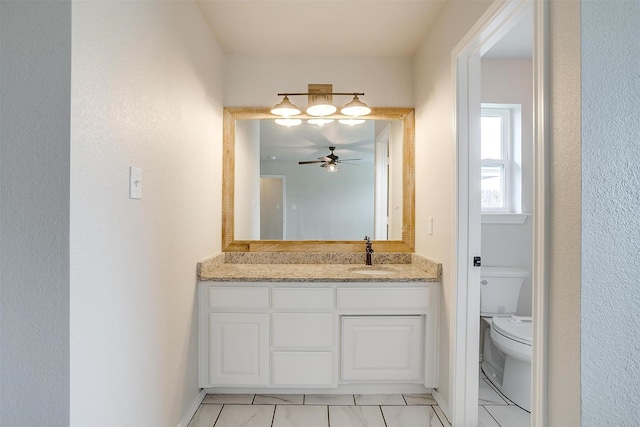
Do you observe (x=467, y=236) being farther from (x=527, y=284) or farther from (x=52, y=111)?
(x=52, y=111)

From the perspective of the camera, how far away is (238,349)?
208 cm

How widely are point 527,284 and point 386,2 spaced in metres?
2.19

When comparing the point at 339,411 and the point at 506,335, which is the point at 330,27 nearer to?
the point at 506,335

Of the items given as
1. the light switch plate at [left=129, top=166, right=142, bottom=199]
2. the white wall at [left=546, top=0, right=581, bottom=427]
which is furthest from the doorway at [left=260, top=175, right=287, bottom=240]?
the white wall at [left=546, top=0, right=581, bottom=427]

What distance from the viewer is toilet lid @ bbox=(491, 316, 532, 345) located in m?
1.98

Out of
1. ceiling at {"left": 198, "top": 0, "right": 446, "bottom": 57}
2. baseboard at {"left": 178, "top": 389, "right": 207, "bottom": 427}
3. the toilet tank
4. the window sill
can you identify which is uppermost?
ceiling at {"left": 198, "top": 0, "right": 446, "bottom": 57}

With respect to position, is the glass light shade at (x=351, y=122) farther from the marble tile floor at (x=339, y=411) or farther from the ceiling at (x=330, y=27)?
the marble tile floor at (x=339, y=411)

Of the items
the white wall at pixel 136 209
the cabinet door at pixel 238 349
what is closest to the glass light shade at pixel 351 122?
the white wall at pixel 136 209

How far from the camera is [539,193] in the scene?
1077 mm

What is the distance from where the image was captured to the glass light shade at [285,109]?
2.40m

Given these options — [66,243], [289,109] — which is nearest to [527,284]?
[289,109]

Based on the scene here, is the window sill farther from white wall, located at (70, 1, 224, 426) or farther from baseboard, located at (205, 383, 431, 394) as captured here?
white wall, located at (70, 1, 224, 426)

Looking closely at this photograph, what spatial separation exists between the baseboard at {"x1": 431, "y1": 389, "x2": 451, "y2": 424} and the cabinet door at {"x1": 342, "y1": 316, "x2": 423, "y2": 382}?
17cm

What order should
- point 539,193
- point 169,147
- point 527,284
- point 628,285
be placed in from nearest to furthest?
point 628,285 < point 539,193 < point 169,147 < point 527,284
